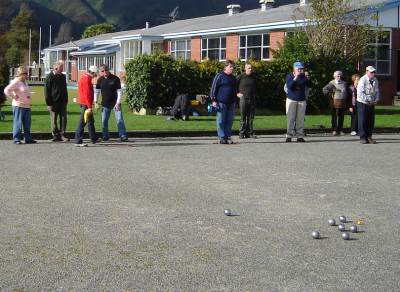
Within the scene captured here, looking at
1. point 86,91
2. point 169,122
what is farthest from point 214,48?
point 86,91

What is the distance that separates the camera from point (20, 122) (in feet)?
51.5

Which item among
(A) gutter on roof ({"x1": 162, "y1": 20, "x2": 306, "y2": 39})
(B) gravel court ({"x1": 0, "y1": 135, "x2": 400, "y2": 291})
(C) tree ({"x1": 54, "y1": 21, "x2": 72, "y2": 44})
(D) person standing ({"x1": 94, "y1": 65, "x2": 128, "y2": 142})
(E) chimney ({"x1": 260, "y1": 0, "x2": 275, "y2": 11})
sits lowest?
(B) gravel court ({"x1": 0, "y1": 135, "x2": 400, "y2": 291})

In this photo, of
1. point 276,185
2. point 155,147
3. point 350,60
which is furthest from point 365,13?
point 276,185

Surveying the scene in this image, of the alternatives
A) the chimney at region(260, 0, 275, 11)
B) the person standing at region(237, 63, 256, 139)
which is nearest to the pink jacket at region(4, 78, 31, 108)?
the person standing at region(237, 63, 256, 139)

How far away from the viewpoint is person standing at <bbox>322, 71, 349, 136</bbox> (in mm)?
19422

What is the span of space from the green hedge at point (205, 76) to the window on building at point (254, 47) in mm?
9249

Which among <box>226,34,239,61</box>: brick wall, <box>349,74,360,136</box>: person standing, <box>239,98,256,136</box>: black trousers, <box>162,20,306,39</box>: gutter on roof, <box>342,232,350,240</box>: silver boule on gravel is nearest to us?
<box>342,232,350,240</box>: silver boule on gravel

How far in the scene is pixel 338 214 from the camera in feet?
26.3

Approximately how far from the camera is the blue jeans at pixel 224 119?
650 inches

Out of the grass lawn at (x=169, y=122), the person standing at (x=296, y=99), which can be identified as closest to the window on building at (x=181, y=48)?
the grass lawn at (x=169, y=122)

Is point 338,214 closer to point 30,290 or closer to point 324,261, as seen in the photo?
point 324,261

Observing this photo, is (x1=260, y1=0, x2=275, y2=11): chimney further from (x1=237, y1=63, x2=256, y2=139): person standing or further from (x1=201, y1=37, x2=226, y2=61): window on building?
(x1=237, y1=63, x2=256, y2=139): person standing

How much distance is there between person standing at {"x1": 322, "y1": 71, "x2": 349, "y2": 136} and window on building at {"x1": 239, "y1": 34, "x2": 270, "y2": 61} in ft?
57.5

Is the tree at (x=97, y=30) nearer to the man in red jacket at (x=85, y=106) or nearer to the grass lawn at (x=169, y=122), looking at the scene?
the grass lawn at (x=169, y=122)
